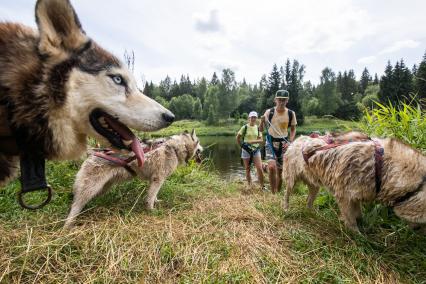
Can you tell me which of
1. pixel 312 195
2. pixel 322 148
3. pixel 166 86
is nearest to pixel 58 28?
pixel 322 148

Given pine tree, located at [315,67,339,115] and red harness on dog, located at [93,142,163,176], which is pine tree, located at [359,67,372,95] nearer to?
pine tree, located at [315,67,339,115]

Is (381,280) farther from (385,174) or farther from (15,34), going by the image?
(15,34)

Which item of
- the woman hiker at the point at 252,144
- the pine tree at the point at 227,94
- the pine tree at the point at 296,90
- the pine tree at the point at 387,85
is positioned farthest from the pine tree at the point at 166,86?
the woman hiker at the point at 252,144

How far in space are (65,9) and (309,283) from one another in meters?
2.66

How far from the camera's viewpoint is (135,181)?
195 inches

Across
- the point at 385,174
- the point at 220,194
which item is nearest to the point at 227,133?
the point at 220,194

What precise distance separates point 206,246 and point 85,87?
6.36 ft

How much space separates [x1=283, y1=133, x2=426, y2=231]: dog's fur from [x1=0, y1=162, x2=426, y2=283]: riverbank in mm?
388

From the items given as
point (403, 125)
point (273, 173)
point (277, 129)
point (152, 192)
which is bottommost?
point (273, 173)

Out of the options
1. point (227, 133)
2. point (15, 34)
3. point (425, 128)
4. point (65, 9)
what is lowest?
point (227, 133)

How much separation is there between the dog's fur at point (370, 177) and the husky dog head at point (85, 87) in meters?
2.38

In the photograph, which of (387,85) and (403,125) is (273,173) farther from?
(387,85)

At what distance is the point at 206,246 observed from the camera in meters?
2.60

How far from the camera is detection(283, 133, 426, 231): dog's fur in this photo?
2629 millimetres
